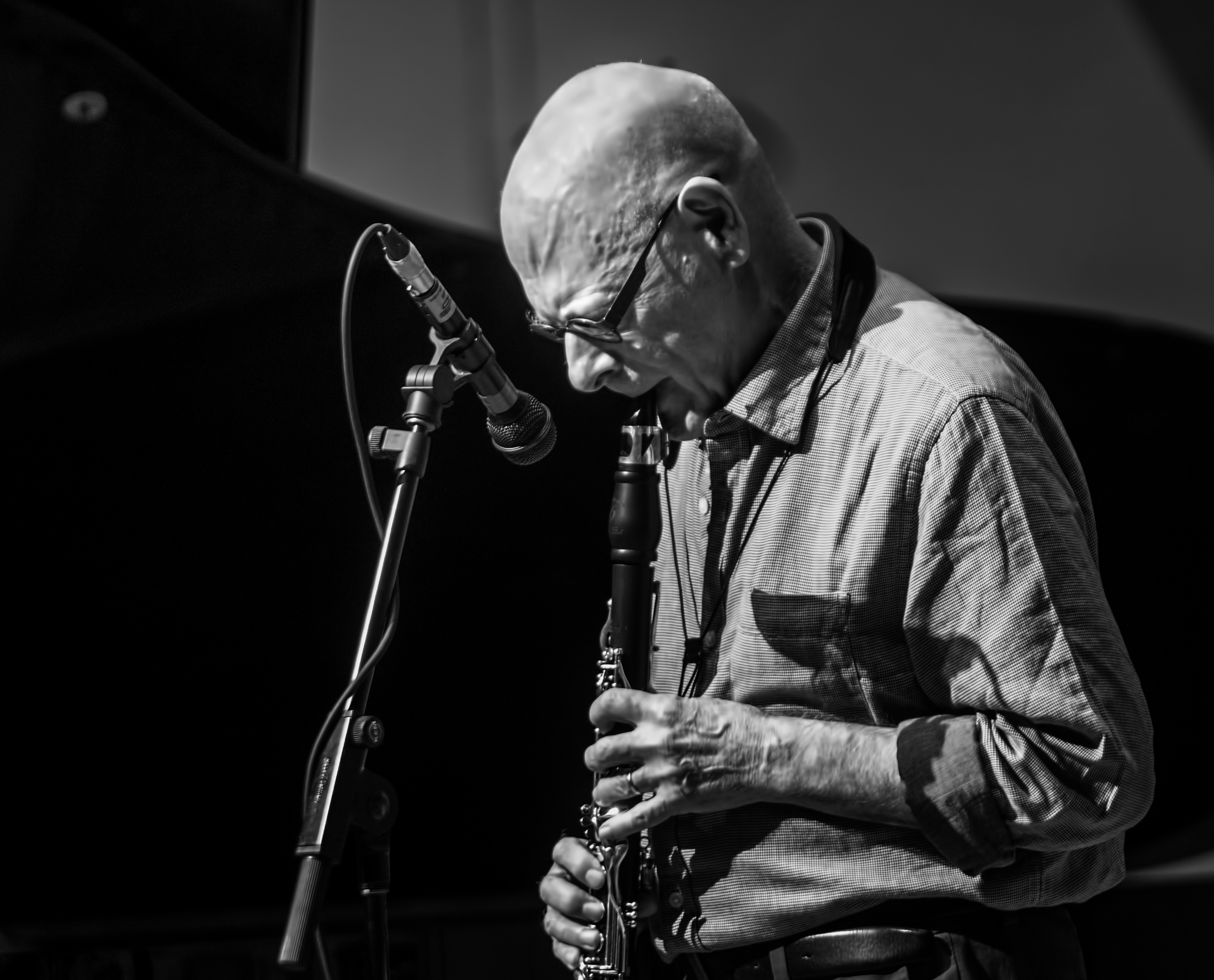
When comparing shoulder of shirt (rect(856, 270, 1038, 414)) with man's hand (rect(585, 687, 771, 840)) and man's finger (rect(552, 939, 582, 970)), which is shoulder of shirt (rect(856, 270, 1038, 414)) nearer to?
man's hand (rect(585, 687, 771, 840))

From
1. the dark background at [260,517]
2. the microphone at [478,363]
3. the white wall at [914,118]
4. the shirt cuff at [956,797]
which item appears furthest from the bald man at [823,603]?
the white wall at [914,118]

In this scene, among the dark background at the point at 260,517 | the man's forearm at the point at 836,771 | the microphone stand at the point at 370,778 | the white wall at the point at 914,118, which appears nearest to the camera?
the microphone stand at the point at 370,778

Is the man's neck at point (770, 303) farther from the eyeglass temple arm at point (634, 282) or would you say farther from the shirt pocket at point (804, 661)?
the shirt pocket at point (804, 661)

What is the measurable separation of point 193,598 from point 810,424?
4.18 feet

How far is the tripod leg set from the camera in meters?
1.22

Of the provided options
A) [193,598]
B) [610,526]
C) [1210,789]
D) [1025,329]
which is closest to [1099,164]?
[1025,329]

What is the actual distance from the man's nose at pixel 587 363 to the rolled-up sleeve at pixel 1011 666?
1.39ft

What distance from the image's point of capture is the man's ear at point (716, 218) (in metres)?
1.38

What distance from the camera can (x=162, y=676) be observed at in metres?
2.08

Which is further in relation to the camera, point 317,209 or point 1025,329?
point 1025,329

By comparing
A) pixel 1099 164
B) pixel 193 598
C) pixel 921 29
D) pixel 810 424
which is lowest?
pixel 193 598

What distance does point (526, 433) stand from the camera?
4.60ft

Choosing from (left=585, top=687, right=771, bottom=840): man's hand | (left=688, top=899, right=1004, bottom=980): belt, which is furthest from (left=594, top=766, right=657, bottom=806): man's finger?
(left=688, top=899, right=1004, bottom=980): belt

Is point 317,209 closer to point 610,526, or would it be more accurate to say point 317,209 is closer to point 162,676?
point 162,676
